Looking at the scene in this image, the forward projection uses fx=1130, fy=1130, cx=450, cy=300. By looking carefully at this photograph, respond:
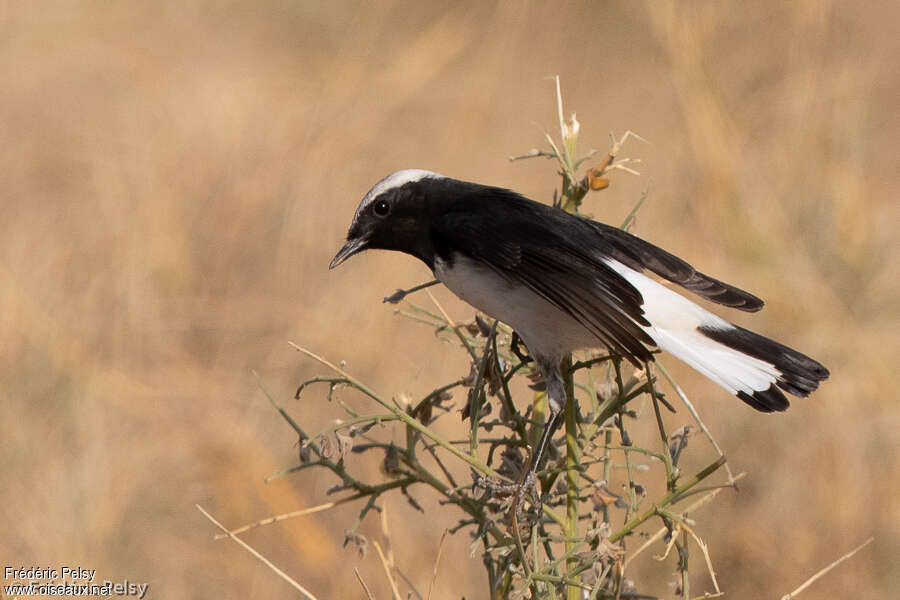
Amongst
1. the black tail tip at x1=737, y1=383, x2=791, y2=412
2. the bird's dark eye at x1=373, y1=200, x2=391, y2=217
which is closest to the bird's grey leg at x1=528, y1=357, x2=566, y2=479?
the black tail tip at x1=737, y1=383, x2=791, y2=412

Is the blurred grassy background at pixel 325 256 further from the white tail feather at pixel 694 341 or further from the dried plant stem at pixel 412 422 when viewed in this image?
the dried plant stem at pixel 412 422

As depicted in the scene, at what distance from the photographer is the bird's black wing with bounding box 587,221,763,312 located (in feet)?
10.1

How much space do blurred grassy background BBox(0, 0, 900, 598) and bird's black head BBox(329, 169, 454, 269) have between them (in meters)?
1.80

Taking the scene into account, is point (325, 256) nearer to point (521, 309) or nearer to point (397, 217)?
point (397, 217)

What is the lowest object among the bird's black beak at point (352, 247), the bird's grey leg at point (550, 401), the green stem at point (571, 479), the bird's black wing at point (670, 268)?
the green stem at point (571, 479)

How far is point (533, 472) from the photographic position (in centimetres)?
218

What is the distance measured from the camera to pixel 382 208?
3.34 m

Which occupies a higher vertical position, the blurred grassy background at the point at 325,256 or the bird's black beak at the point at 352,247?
the blurred grassy background at the point at 325,256

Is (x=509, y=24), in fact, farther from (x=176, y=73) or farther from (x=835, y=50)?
(x=176, y=73)

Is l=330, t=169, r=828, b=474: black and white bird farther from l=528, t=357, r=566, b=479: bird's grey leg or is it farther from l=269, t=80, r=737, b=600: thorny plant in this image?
l=269, t=80, r=737, b=600: thorny plant

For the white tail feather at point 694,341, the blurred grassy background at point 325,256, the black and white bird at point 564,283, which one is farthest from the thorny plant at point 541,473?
the blurred grassy background at point 325,256

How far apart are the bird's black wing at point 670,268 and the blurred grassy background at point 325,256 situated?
2.22m

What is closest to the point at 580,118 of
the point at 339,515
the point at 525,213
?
the point at 339,515

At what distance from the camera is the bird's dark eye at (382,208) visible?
10.9ft
